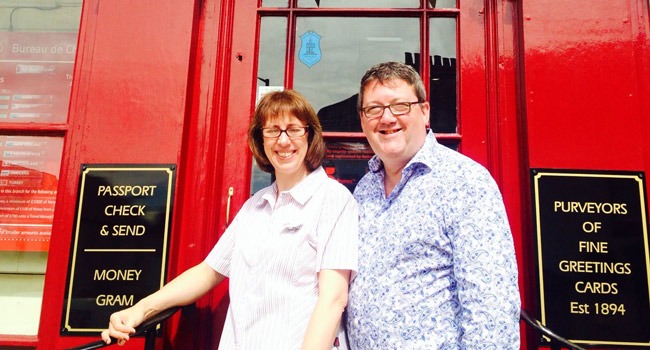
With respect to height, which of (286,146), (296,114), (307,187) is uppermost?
(296,114)

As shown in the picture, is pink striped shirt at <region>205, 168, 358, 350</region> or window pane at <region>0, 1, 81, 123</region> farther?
window pane at <region>0, 1, 81, 123</region>

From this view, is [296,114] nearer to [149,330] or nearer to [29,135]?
[149,330]

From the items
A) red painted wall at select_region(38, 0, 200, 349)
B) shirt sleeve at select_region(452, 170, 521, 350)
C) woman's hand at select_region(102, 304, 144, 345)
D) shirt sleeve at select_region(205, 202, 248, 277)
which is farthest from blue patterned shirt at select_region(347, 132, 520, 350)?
red painted wall at select_region(38, 0, 200, 349)

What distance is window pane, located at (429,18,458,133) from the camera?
212 centimetres

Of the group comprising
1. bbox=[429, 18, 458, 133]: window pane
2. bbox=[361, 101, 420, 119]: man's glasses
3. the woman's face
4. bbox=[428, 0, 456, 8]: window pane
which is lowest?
the woman's face

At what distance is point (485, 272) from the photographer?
1190mm

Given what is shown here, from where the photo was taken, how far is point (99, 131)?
6.82 feet

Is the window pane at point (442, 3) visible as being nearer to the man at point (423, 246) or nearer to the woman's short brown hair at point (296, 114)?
the man at point (423, 246)

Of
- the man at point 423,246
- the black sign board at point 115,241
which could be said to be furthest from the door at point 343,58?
the man at point 423,246

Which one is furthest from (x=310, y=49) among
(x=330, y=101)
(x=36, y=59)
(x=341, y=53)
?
(x=36, y=59)

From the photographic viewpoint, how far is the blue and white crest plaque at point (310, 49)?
221cm

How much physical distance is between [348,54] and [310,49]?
19 centimetres

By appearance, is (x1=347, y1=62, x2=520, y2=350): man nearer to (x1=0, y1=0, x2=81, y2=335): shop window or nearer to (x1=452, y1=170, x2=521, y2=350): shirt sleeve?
(x1=452, y1=170, x2=521, y2=350): shirt sleeve

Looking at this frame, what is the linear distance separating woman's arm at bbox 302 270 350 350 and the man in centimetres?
6
